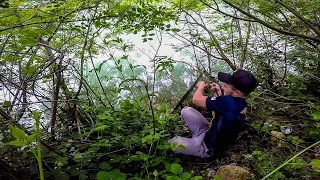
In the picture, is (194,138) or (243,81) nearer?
(243,81)

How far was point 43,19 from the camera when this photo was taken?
2.62 m

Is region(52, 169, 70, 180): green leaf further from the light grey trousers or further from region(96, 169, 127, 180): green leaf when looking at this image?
the light grey trousers

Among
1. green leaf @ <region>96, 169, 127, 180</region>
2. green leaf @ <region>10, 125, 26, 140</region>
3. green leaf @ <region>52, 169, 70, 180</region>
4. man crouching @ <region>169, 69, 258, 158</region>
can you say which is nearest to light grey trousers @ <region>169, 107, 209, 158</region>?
man crouching @ <region>169, 69, 258, 158</region>

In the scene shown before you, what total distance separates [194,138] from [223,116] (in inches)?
16.2

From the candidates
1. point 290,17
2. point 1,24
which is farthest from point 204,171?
point 290,17

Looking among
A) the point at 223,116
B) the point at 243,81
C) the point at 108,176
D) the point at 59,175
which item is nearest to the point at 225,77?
the point at 243,81

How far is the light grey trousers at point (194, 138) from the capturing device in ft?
9.42

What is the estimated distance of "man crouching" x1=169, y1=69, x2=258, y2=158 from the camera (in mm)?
2771

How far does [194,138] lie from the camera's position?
297cm

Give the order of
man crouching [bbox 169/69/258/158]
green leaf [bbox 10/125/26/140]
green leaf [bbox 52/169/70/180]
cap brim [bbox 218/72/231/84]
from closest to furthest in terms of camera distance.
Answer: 1. green leaf [bbox 10/125/26/140]
2. green leaf [bbox 52/169/70/180]
3. man crouching [bbox 169/69/258/158]
4. cap brim [bbox 218/72/231/84]

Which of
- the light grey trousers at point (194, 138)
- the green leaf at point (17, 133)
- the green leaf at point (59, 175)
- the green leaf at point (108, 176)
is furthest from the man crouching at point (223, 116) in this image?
the green leaf at point (17, 133)

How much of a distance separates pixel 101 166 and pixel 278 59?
303 centimetres

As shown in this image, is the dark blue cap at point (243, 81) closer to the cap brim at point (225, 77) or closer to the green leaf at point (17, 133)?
the cap brim at point (225, 77)

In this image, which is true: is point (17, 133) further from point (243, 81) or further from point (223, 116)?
point (243, 81)
